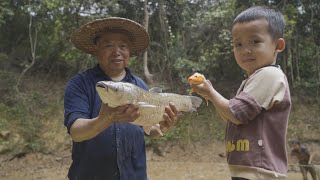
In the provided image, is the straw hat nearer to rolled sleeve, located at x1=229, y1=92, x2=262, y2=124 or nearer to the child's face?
the child's face

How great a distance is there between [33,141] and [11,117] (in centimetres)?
90

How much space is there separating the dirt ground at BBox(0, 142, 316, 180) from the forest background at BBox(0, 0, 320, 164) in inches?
14.3

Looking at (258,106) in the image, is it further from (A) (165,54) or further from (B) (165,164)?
(A) (165,54)

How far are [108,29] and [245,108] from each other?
41.3 inches

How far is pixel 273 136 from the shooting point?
1.70 metres

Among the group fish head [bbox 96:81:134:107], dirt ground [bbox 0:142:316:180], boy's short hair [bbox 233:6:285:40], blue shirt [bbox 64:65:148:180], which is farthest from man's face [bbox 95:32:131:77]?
dirt ground [bbox 0:142:316:180]

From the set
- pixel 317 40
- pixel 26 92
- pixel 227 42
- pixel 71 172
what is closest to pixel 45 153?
pixel 26 92

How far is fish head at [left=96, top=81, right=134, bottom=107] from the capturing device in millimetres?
1578

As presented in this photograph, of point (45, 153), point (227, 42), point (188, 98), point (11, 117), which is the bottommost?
point (45, 153)

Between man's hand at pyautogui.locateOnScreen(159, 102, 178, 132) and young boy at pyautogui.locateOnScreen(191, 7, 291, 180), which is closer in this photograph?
young boy at pyautogui.locateOnScreen(191, 7, 291, 180)

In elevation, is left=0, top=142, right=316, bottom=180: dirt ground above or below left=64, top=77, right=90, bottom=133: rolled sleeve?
below

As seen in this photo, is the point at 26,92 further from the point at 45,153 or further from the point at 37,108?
the point at 45,153

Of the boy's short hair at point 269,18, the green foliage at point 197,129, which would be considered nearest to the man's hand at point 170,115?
the boy's short hair at point 269,18

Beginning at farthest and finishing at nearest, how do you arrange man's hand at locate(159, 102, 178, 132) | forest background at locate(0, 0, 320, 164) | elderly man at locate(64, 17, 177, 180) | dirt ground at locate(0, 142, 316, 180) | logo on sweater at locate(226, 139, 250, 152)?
forest background at locate(0, 0, 320, 164)
dirt ground at locate(0, 142, 316, 180)
elderly man at locate(64, 17, 177, 180)
man's hand at locate(159, 102, 178, 132)
logo on sweater at locate(226, 139, 250, 152)
